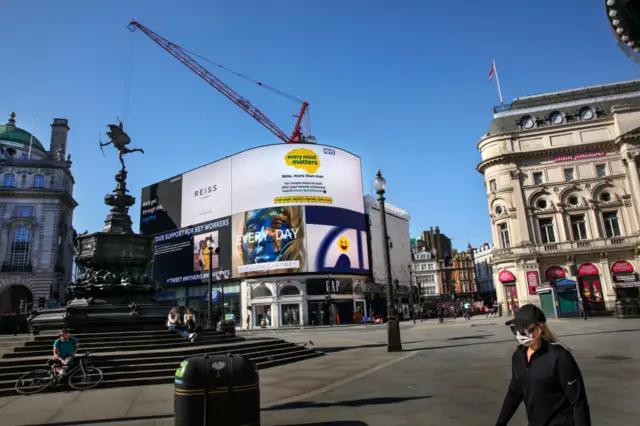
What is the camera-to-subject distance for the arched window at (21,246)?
189ft

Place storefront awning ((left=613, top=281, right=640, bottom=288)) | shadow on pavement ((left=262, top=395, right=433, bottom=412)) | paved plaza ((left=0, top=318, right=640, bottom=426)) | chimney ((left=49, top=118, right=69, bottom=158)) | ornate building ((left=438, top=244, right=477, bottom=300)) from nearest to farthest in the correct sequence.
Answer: paved plaza ((left=0, top=318, right=640, bottom=426)), shadow on pavement ((left=262, top=395, right=433, bottom=412)), storefront awning ((left=613, top=281, right=640, bottom=288)), chimney ((left=49, top=118, right=69, bottom=158)), ornate building ((left=438, top=244, right=477, bottom=300))

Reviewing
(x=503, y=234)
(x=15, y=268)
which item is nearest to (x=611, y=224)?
(x=503, y=234)

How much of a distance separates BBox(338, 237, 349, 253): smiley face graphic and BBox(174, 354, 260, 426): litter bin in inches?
1894

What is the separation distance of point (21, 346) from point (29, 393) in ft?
11.6

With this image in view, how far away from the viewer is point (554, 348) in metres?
3.15

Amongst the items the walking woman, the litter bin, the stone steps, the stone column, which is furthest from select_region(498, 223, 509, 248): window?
the walking woman

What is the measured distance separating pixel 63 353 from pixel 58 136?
70.5 m

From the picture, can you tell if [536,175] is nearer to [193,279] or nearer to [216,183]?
[216,183]

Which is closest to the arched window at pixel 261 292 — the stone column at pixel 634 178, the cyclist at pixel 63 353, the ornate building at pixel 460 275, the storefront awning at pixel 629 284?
the storefront awning at pixel 629 284

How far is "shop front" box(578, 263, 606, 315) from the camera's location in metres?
41.6

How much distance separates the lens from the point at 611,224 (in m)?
44.3

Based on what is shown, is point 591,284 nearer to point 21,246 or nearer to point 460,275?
point 21,246

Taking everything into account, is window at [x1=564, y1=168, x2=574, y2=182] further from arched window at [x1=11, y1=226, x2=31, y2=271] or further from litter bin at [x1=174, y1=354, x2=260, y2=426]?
arched window at [x1=11, y1=226, x2=31, y2=271]

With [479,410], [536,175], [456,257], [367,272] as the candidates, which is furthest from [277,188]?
[456,257]
